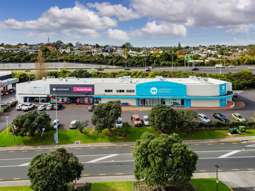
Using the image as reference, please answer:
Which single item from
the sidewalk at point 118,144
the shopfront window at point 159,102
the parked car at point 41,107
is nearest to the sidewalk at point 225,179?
the sidewalk at point 118,144

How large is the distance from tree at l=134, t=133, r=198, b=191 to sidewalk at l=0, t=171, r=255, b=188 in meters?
4.94

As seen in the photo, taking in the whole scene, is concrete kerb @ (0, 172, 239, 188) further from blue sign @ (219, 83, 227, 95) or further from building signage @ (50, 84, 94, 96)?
building signage @ (50, 84, 94, 96)

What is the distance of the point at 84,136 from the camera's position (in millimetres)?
48281

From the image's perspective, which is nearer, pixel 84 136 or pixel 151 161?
pixel 151 161

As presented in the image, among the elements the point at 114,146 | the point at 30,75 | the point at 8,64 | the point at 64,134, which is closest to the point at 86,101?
the point at 64,134

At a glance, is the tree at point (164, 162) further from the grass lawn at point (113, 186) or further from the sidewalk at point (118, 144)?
the sidewalk at point (118, 144)

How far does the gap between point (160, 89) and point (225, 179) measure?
115 ft

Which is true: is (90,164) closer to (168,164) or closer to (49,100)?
(168,164)

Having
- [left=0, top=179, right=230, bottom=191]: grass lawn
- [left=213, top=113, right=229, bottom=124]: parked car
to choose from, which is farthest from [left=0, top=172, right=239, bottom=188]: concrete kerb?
[left=213, top=113, right=229, bottom=124]: parked car

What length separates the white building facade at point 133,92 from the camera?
66.0m

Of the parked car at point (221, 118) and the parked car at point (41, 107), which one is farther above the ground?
the parked car at point (41, 107)

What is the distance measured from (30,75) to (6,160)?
68.2m

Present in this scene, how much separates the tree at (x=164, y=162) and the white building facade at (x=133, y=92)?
37.3 metres

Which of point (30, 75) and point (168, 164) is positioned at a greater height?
point (30, 75)
